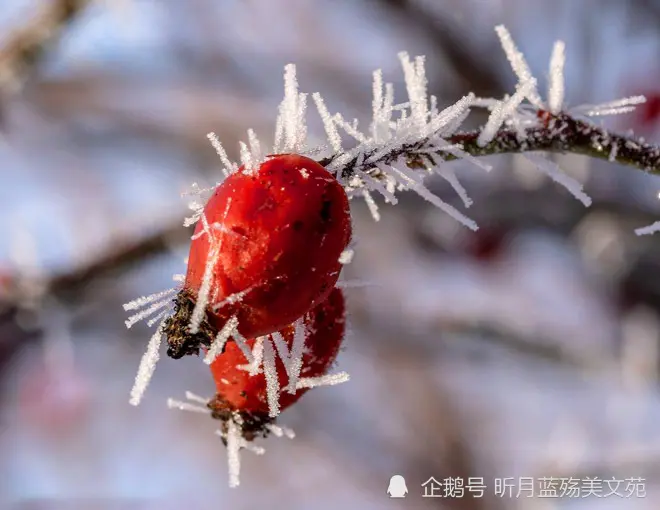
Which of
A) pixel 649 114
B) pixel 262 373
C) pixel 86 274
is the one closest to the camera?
pixel 262 373

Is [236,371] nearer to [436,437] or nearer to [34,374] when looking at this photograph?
[436,437]

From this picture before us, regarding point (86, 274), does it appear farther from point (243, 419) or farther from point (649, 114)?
point (649, 114)

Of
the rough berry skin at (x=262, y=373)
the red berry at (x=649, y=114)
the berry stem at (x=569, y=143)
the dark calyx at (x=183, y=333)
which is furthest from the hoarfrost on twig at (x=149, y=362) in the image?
the red berry at (x=649, y=114)

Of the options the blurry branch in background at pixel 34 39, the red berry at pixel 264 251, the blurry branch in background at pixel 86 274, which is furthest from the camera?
the blurry branch in background at pixel 34 39

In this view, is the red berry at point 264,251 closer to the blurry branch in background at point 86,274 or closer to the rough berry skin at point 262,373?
the rough berry skin at point 262,373

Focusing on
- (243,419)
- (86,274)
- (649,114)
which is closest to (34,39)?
(86,274)

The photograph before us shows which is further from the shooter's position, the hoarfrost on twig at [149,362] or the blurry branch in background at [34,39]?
the blurry branch in background at [34,39]
